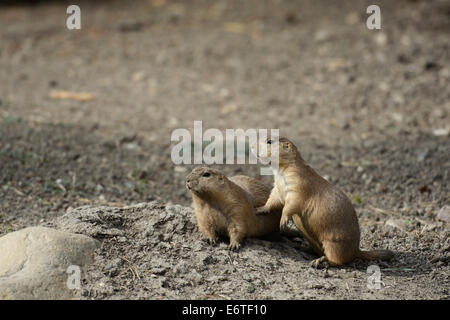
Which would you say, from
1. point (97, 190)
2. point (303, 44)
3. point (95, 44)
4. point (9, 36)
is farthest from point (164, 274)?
point (9, 36)

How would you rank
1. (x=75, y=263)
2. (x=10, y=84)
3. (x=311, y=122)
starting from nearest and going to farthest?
1. (x=75, y=263)
2. (x=311, y=122)
3. (x=10, y=84)

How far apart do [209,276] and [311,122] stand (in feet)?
15.1

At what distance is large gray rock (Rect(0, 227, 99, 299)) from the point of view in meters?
3.57

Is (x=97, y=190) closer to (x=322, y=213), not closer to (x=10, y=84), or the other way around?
(x=322, y=213)

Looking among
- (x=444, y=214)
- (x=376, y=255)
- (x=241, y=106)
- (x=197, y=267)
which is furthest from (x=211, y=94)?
(x=197, y=267)

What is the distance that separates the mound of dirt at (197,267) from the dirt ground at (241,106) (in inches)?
1.0

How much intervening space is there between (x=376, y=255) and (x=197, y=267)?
1.39 m

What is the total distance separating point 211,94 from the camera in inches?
369

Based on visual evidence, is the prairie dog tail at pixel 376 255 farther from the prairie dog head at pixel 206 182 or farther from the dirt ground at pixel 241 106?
the prairie dog head at pixel 206 182

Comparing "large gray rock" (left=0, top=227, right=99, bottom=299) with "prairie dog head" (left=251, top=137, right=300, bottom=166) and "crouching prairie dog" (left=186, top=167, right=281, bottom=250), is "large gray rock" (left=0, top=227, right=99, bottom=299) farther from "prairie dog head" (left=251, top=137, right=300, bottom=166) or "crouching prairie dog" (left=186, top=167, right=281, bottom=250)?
"prairie dog head" (left=251, top=137, right=300, bottom=166)

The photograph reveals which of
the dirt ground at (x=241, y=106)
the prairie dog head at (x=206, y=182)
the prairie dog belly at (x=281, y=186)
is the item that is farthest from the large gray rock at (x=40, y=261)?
the prairie dog belly at (x=281, y=186)

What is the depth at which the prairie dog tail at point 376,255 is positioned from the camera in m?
4.42

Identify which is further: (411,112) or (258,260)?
(411,112)
